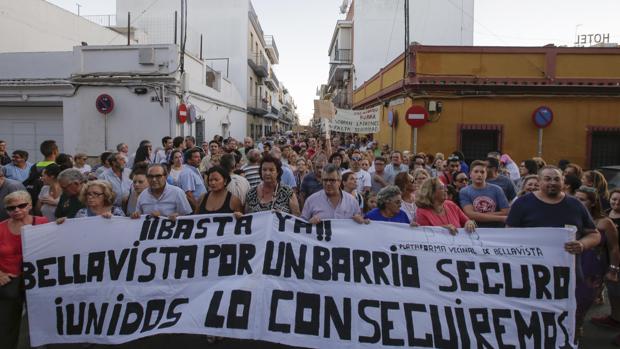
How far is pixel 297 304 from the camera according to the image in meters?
3.98

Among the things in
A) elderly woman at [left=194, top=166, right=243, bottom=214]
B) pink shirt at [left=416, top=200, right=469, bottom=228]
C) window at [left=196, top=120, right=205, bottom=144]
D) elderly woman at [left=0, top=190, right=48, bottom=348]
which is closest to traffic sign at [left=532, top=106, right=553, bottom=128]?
pink shirt at [left=416, top=200, right=469, bottom=228]

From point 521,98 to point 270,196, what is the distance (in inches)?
418

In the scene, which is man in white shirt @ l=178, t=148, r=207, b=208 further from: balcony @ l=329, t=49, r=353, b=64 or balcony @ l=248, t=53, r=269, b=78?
balcony @ l=329, t=49, r=353, b=64

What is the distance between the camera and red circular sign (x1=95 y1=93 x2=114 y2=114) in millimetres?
15172

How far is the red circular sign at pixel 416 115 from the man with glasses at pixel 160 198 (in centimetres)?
895

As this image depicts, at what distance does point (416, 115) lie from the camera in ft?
41.9

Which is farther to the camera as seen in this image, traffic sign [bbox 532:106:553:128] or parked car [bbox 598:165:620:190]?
traffic sign [bbox 532:106:553:128]

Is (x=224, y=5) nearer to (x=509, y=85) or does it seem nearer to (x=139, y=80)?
(x=139, y=80)

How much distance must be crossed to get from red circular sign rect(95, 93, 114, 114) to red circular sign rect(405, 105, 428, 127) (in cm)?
941

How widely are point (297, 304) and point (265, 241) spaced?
25.0 inches

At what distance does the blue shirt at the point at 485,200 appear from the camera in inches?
219

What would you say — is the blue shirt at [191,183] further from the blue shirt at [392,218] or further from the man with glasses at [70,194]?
the blue shirt at [392,218]

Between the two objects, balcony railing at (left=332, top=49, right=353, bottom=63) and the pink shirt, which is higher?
balcony railing at (left=332, top=49, right=353, bottom=63)

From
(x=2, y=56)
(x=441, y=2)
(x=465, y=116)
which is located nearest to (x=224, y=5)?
(x=441, y=2)
